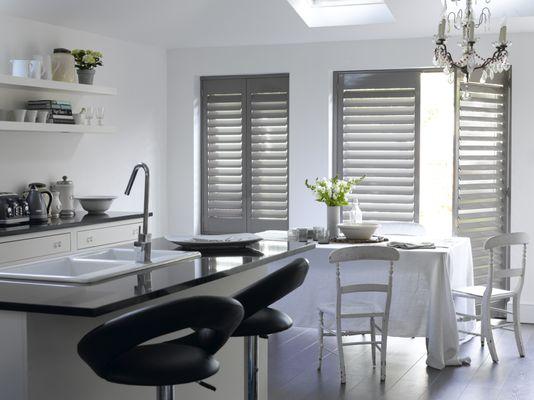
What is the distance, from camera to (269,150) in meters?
7.44

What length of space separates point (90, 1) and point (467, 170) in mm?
3097

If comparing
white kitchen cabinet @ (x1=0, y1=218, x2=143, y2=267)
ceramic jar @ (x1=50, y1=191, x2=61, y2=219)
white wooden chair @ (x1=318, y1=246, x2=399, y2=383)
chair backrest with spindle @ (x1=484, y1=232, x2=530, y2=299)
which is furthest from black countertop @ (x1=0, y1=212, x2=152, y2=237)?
chair backrest with spindle @ (x1=484, y1=232, x2=530, y2=299)

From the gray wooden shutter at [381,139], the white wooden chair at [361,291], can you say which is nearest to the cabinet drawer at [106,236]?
the white wooden chair at [361,291]

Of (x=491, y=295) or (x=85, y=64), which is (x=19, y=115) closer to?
(x=85, y=64)

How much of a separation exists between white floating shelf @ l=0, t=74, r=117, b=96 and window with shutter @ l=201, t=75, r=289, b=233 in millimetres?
1311

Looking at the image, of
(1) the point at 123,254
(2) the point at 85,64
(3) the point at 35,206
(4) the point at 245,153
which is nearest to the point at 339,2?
(4) the point at 245,153

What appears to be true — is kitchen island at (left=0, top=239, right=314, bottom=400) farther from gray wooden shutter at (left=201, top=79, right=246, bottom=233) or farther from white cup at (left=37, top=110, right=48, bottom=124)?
gray wooden shutter at (left=201, top=79, right=246, bottom=233)

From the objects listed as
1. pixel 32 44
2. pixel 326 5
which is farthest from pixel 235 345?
pixel 326 5

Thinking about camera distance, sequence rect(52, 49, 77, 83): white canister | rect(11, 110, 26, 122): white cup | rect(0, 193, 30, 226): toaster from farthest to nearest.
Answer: rect(52, 49, 77, 83): white canister
rect(11, 110, 26, 122): white cup
rect(0, 193, 30, 226): toaster

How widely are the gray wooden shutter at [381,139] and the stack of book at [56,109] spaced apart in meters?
2.32

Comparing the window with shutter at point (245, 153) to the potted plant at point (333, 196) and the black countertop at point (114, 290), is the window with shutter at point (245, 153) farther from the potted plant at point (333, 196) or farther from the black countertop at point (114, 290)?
the black countertop at point (114, 290)

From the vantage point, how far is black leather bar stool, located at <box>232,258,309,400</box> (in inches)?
112

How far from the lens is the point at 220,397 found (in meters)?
3.79

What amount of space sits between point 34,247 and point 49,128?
0.97 metres
